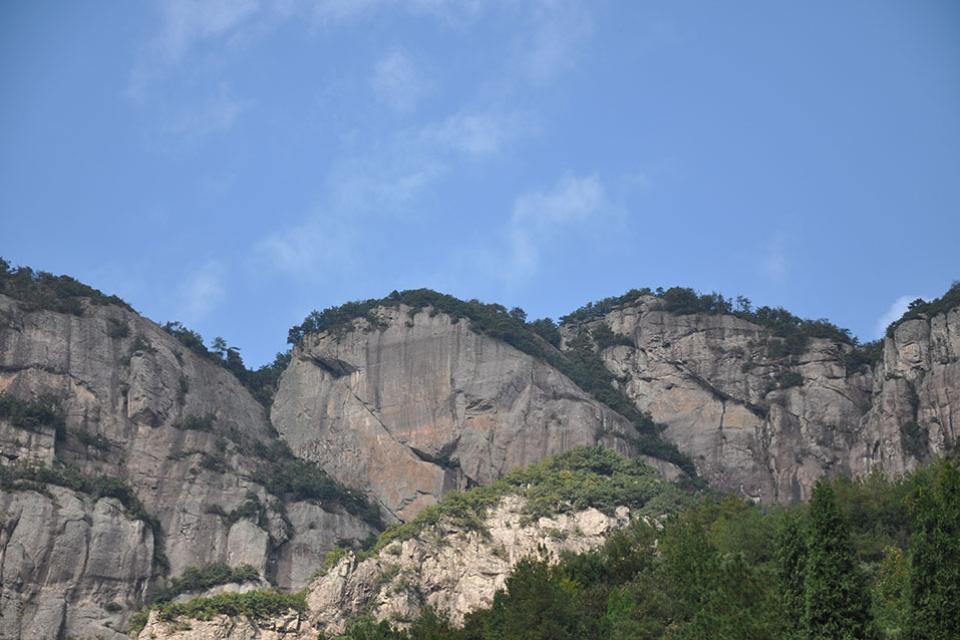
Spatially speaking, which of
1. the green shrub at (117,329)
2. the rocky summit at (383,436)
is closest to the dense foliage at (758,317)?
the rocky summit at (383,436)

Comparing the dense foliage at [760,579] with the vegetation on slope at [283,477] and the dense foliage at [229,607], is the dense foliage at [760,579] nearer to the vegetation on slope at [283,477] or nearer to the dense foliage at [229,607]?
the dense foliage at [229,607]

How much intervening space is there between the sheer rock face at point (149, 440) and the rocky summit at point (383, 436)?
0.17 metres

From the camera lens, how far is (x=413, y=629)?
7638cm

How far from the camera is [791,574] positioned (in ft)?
196

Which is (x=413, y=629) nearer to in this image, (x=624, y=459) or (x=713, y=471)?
(x=624, y=459)

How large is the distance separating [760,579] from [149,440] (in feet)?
188

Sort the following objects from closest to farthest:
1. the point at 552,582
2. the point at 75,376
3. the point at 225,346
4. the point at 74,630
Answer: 1. the point at 552,582
2. the point at 74,630
3. the point at 75,376
4. the point at 225,346

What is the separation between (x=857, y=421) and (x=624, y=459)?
16.8 m

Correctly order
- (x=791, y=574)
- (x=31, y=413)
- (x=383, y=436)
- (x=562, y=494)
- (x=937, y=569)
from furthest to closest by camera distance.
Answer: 1. (x=383, y=436)
2. (x=31, y=413)
3. (x=562, y=494)
4. (x=791, y=574)
5. (x=937, y=569)

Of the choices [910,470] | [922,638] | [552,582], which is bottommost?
[922,638]

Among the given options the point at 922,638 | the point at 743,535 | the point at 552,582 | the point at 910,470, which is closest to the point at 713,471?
the point at 910,470

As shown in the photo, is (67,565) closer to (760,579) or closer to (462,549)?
(462,549)

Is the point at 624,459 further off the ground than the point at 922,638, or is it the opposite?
the point at 624,459

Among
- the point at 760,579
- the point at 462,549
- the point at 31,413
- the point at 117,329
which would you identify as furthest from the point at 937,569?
the point at 117,329
